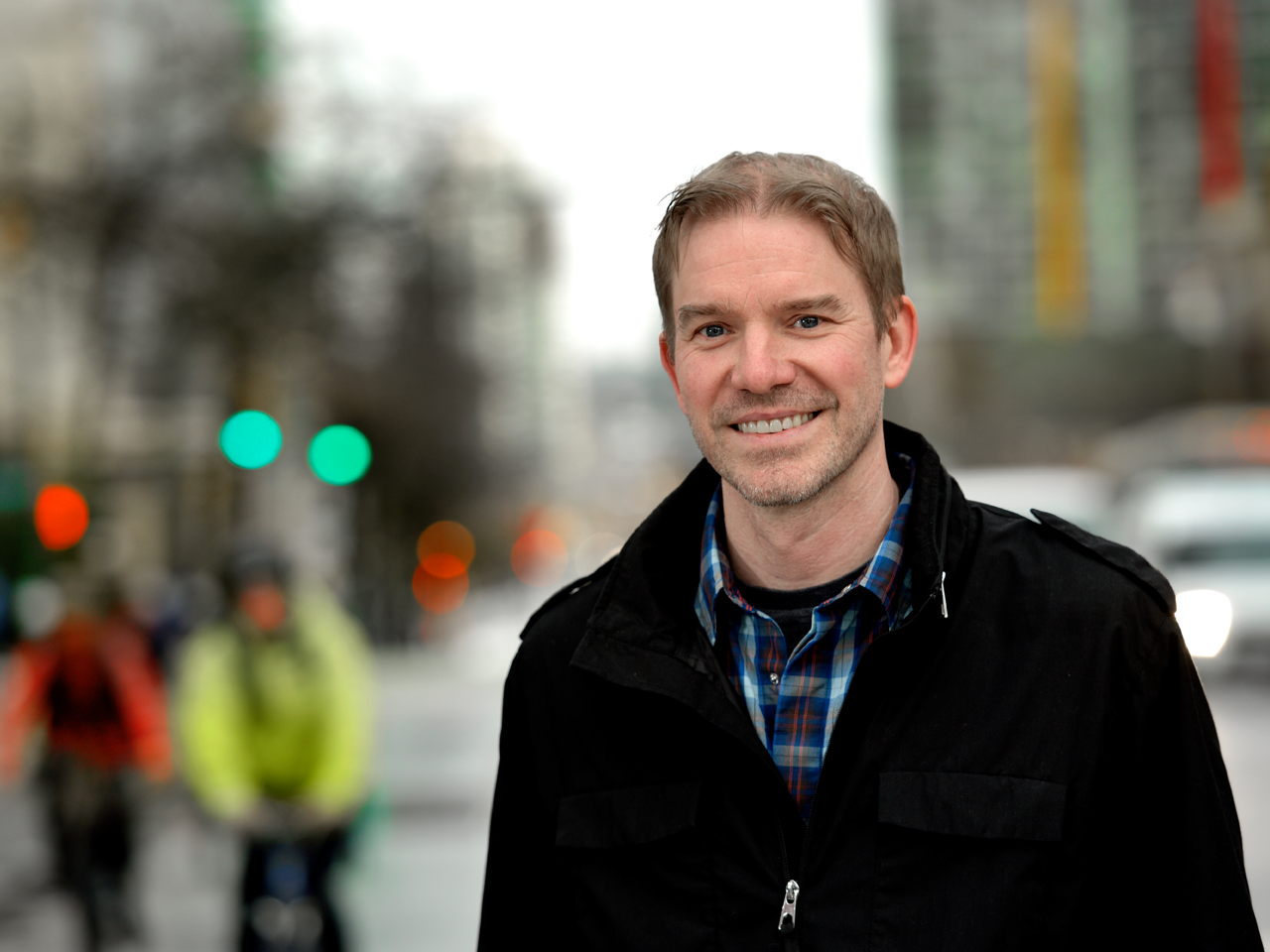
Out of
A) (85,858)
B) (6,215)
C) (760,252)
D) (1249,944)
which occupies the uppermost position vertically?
(6,215)

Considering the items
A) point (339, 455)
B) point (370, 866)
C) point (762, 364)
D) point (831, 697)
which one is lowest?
point (370, 866)

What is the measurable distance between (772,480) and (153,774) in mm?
7279

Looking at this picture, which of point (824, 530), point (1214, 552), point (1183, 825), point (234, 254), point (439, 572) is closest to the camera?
point (1183, 825)

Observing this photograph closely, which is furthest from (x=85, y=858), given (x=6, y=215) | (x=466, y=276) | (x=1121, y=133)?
(x=1121, y=133)

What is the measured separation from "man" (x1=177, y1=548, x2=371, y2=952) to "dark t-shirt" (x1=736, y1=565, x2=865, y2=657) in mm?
4421

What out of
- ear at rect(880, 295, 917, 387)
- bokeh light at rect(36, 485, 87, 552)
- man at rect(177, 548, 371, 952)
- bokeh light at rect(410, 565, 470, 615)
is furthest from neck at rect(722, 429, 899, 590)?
bokeh light at rect(410, 565, 470, 615)

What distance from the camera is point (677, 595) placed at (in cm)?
252

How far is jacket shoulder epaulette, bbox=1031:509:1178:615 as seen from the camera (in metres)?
2.25

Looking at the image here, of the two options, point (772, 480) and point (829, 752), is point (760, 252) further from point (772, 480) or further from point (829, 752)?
point (829, 752)

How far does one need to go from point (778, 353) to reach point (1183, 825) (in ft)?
2.82

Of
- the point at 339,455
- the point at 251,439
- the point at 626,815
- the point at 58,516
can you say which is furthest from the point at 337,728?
the point at 58,516

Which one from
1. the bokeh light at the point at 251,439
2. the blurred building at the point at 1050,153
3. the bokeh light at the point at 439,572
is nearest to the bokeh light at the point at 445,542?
the bokeh light at the point at 439,572

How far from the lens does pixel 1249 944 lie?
7.01ft

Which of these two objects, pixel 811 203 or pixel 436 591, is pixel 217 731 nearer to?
pixel 811 203
